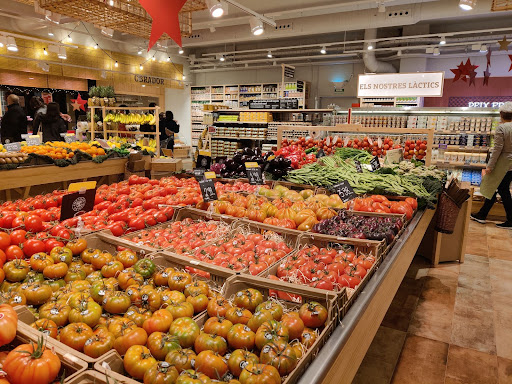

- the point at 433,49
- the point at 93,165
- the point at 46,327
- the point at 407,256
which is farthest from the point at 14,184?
the point at 433,49

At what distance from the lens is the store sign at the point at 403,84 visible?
7.96 meters

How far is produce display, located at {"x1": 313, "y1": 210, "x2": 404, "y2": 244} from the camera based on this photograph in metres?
A: 2.48

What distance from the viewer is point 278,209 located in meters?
3.11

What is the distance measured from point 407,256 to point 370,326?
1102 mm

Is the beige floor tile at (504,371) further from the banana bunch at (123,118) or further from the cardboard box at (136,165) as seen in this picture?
the banana bunch at (123,118)

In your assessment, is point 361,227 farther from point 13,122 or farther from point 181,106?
point 181,106

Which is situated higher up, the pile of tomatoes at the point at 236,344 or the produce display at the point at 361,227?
the produce display at the point at 361,227

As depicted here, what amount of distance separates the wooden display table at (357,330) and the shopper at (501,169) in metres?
4.39

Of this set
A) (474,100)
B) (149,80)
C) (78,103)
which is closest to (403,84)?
(474,100)

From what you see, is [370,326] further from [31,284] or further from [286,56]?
[286,56]

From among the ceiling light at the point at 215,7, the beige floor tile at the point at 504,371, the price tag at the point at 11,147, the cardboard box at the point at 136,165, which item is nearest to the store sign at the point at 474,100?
the ceiling light at the point at 215,7

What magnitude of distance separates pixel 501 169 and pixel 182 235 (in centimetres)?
578

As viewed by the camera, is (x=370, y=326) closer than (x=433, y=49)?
Yes

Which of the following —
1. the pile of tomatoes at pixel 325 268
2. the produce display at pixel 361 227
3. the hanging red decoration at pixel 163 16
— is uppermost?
the hanging red decoration at pixel 163 16
